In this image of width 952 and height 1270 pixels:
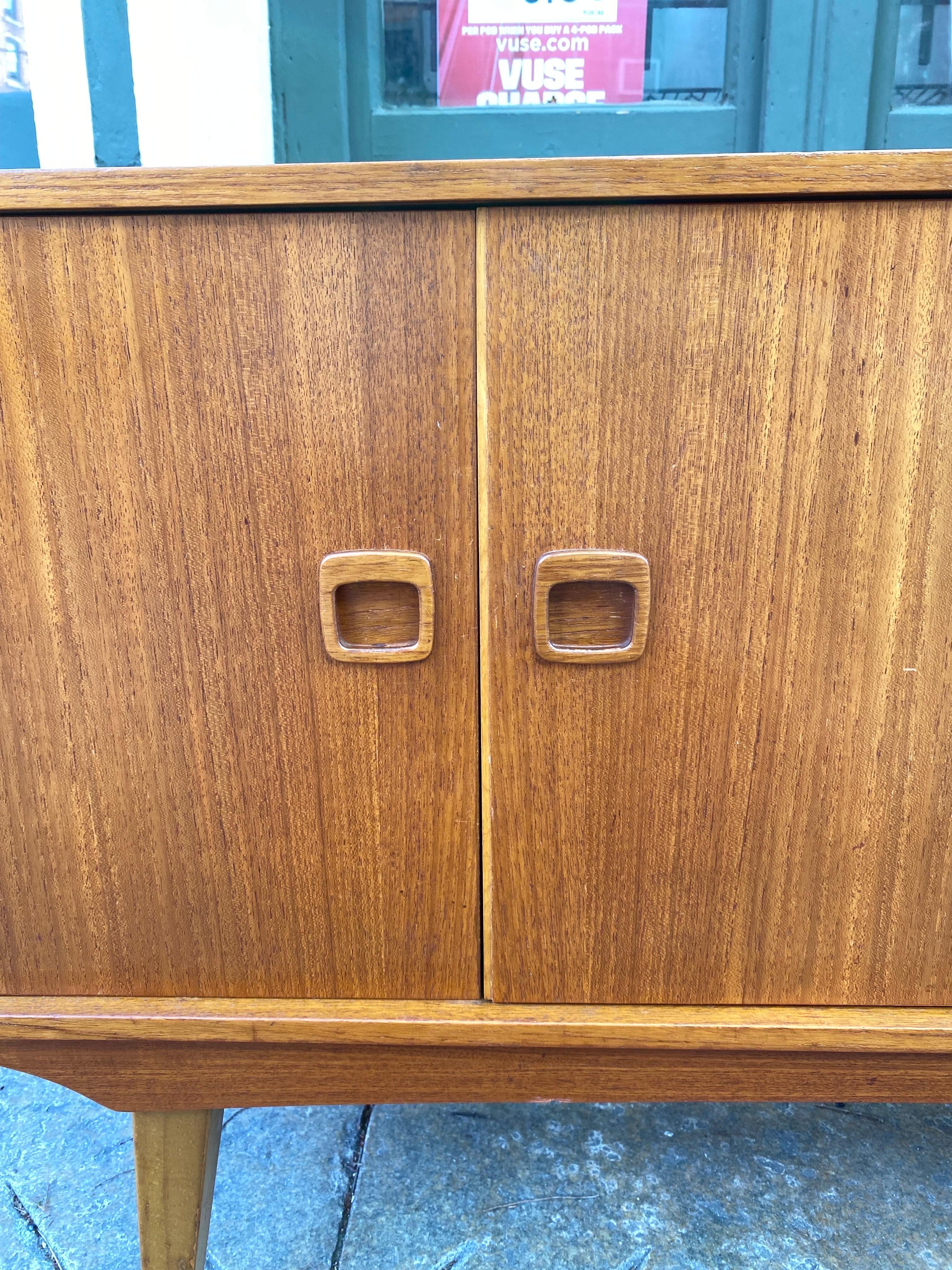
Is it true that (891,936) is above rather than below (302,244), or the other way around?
below

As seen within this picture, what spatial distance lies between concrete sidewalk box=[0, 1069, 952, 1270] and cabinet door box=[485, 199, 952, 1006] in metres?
0.33

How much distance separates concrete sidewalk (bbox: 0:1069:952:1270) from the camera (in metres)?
0.74

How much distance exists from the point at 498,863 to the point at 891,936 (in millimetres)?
316

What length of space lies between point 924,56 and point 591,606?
3.40 feet

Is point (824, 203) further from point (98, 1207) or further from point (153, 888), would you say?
point (98, 1207)

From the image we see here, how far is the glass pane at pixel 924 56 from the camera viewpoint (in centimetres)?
102

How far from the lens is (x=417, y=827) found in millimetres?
591

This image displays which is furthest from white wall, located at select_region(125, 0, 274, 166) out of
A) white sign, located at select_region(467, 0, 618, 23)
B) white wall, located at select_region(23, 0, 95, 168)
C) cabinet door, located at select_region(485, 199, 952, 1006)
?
cabinet door, located at select_region(485, 199, 952, 1006)

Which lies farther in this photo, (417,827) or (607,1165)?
(607,1165)

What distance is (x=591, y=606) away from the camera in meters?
0.57

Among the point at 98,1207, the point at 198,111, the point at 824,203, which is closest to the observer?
the point at 824,203

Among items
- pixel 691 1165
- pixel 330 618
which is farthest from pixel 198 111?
pixel 691 1165

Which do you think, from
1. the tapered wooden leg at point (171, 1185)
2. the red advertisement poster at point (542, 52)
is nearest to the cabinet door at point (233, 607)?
the tapered wooden leg at point (171, 1185)

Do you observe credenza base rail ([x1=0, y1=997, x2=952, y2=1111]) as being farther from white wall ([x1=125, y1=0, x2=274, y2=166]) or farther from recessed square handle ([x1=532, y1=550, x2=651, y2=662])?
white wall ([x1=125, y1=0, x2=274, y2=166])
